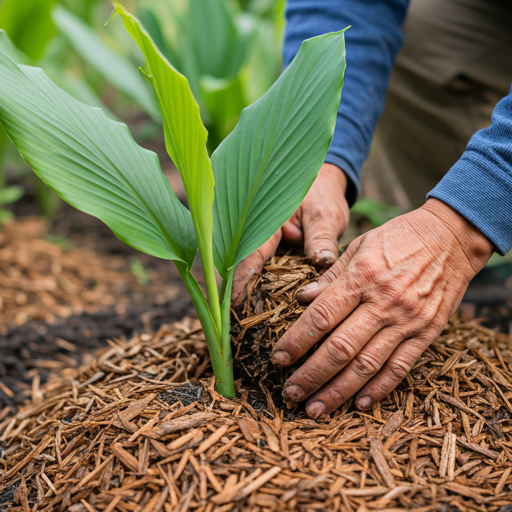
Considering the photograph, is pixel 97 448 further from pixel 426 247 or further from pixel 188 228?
pixel 426 247

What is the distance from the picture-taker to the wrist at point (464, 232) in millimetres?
866

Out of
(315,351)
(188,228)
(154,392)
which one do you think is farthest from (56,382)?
(315,351)

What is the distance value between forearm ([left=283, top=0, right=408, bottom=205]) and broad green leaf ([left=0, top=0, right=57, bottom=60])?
152 centimetres

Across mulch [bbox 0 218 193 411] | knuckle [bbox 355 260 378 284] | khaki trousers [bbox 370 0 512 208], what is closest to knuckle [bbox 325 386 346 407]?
knuckle [bbox 355 260 378 284]

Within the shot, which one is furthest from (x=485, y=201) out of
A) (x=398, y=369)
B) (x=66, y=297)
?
(x=66, y=297)

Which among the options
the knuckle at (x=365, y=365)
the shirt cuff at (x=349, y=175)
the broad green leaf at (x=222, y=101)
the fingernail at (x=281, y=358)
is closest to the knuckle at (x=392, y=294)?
the knuckle at (x=365, y=365)

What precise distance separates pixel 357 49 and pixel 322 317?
2.86 ft

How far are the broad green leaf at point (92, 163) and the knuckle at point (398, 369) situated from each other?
1.46 feet

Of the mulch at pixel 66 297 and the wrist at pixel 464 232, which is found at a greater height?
the wrist at pixel 464 232

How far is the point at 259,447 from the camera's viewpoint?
753 mm

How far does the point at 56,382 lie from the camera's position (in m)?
1.26

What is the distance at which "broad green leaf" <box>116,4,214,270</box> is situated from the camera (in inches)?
25.5

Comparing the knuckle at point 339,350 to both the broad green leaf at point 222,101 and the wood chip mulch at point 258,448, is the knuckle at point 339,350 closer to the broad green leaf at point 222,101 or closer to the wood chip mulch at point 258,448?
the wood chip mulch at point 258,448

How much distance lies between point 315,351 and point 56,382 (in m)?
→ 0.80
